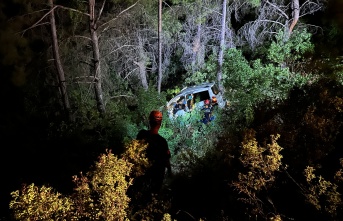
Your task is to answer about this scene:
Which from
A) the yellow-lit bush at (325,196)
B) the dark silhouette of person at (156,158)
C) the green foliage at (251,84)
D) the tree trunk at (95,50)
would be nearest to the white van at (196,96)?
the tree trunk at (95,50)

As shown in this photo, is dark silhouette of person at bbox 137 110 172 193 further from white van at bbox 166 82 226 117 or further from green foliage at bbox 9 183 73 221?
white van at bbox 166 82 226 117

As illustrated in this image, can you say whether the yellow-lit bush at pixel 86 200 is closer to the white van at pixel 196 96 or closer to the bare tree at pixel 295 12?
the white van at pixel 196 96

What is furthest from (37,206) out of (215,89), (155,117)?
(215,89)

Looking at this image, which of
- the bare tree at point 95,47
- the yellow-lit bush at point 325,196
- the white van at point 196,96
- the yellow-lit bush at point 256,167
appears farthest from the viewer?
the white van at point 196,96

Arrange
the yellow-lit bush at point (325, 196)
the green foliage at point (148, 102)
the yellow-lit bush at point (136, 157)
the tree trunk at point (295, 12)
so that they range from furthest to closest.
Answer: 1. the tree trunk at point (295, 12)
2. the green foliage at point (148, 102)
3. the yellow-lit bush at point (136, 157)
4. the yellow-lit bush at point (325, 196)

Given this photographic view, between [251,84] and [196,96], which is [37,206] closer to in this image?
[251,84]

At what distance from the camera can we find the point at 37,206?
116 inches

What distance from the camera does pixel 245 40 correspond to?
17141mm

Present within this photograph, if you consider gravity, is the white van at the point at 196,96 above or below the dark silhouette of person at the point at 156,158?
below

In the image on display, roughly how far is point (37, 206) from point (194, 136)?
581 centimetres

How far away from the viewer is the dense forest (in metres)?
3.56

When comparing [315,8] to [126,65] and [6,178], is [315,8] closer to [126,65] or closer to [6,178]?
[126,65]

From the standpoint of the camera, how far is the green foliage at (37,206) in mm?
2938

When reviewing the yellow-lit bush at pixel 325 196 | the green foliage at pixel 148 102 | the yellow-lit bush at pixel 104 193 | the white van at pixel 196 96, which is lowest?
the white van at pixel 196 96
